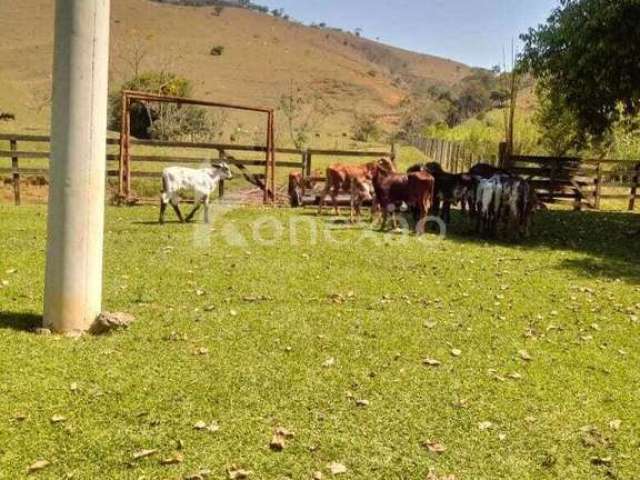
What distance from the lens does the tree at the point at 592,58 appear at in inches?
531

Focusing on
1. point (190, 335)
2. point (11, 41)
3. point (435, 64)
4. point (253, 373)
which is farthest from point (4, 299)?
point (435, 64)

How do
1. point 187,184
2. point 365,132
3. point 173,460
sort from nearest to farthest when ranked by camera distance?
point 173,460, point 187,184, point 365,132

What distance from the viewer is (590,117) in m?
16.6

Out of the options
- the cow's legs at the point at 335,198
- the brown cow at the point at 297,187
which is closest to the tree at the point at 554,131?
the brown cow at the point at 297,187

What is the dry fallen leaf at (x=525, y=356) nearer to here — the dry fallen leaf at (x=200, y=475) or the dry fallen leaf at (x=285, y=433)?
the dry fallen leaf at (x=285, y=433)

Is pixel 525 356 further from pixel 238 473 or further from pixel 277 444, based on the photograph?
pixel 238 473

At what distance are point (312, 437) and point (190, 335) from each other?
2.20 meters

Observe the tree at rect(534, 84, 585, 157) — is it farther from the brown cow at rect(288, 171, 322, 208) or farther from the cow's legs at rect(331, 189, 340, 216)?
the cow's legs at rect(331, 189, 340, 216)

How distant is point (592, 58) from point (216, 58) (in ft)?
207

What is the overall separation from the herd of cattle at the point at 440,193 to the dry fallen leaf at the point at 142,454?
30.3 ft

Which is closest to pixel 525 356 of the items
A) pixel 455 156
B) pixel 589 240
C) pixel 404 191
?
pixel 404 191

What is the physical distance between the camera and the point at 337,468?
400 centimetres

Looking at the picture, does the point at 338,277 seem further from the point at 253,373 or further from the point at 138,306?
the point at 253,373

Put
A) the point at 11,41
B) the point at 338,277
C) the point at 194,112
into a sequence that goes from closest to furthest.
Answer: the point at 338,277 < the point at 194,112 < the point at 11,41
